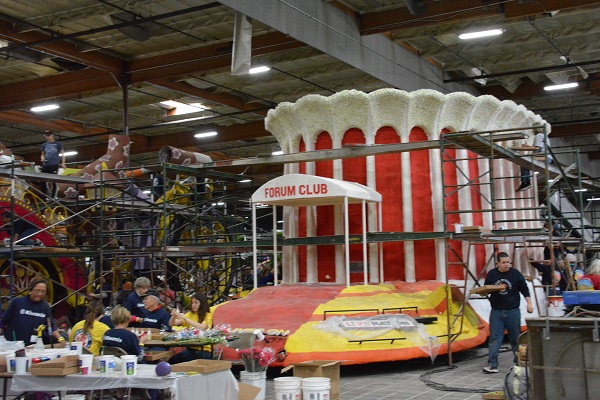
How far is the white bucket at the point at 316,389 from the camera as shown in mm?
9398

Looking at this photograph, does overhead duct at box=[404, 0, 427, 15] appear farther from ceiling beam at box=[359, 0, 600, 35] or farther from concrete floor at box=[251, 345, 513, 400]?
concrete floor at box=[251, 345, 513, 400]

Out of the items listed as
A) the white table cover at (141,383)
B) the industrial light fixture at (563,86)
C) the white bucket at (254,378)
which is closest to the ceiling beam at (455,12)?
the industrial light fixture at (563,86)

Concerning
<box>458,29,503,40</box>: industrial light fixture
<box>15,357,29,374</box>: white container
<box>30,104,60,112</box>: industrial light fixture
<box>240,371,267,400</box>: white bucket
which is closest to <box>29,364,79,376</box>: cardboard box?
<box>15,357,29,374</box>: white container

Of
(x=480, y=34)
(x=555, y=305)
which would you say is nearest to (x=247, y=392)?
(x=555, y=305)

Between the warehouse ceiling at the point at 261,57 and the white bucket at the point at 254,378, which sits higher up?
the warehouse ceiling at the point at 261,57

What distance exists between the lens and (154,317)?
1234 centimetres

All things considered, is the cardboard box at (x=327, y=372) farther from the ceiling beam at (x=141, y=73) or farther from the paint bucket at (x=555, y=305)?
the ceiling beam at (x=141, y=73)

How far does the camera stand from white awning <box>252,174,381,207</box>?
1471 centimetres

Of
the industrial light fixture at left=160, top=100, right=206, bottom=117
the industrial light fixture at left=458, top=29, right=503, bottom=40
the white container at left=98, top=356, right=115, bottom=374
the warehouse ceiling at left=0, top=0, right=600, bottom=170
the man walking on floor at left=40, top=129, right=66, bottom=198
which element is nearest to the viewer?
the white container at left=98, top=356, right=115, bottom=374

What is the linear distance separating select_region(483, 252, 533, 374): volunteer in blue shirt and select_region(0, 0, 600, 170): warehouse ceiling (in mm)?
7593

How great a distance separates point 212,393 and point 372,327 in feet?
16.7

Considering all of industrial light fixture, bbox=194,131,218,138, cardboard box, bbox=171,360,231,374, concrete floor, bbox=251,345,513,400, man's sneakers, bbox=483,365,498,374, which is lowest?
concrete floor, bbox=251,345,513,400

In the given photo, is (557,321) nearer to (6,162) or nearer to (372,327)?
(372,327)

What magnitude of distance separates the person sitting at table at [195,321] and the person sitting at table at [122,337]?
1.68 m
